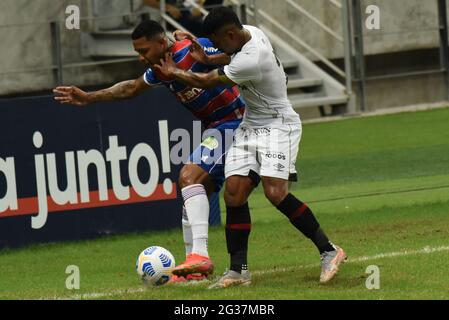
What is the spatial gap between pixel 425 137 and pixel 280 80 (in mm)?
11324

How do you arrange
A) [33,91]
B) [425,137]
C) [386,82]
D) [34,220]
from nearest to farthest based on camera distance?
1. [34,220]
2. [425,137]
3. [33,91]
4. [386,82]

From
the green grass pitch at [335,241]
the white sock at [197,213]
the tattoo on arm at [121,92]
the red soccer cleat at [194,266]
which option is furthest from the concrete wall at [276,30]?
the red soccer cleat at [194,266]

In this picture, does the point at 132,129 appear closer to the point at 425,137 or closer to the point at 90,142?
the point at 90,142

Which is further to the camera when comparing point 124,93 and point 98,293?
point 124,93

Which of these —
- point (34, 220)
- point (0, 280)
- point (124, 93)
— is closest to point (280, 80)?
point (124, 93)

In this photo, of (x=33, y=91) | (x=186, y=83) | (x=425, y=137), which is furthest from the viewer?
(x=33, y=91)

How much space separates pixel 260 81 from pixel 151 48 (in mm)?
969

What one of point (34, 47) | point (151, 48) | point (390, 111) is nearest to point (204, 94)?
point (151, 48)

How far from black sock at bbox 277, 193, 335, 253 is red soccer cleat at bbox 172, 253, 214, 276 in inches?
27.1

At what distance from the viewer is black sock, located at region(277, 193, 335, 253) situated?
9.62 metres

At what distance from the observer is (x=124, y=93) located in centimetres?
1053

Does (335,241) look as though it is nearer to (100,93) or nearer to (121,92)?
(121,92)

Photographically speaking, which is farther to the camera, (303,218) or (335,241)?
(335,241)

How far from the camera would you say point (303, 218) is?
380 inches
